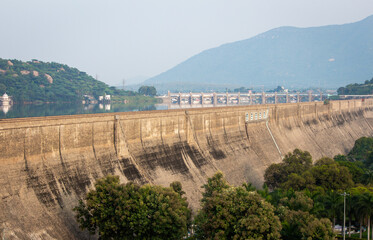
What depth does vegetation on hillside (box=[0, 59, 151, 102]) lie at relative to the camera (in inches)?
5379

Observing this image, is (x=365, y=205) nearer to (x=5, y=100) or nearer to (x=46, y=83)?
(x=5, y=100)

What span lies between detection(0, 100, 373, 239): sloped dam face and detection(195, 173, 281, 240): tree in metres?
7.25

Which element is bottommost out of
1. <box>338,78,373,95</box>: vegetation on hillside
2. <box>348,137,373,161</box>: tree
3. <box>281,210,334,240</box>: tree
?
<box>348,137,373,161</box>: tree

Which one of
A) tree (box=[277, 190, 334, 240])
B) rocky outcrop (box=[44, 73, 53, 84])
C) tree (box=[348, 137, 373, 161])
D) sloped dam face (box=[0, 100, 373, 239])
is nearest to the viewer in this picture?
tree (box=[277, 190, 334, 240])

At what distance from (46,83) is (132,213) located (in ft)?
448

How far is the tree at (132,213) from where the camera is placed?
2308cm

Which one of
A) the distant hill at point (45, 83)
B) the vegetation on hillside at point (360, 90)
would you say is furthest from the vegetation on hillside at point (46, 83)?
the vegetation on hillside at point (360, 90)

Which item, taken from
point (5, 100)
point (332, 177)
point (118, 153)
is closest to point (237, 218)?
point (118, 153)

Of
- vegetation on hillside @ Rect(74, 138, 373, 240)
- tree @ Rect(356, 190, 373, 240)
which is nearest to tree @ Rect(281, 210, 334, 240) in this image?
vegetation on hillside @ Rect(74, 138, 373, 240)

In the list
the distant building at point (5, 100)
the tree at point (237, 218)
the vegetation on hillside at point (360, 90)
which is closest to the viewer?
the tree at point (237, 218)

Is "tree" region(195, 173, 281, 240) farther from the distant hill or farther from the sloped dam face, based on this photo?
the distant hill

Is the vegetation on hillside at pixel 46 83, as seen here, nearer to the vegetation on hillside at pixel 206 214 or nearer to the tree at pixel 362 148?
the tree at pixel 362 148

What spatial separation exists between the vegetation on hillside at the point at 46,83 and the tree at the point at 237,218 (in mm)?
118546

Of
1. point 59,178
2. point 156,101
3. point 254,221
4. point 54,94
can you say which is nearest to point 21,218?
point 59,178
